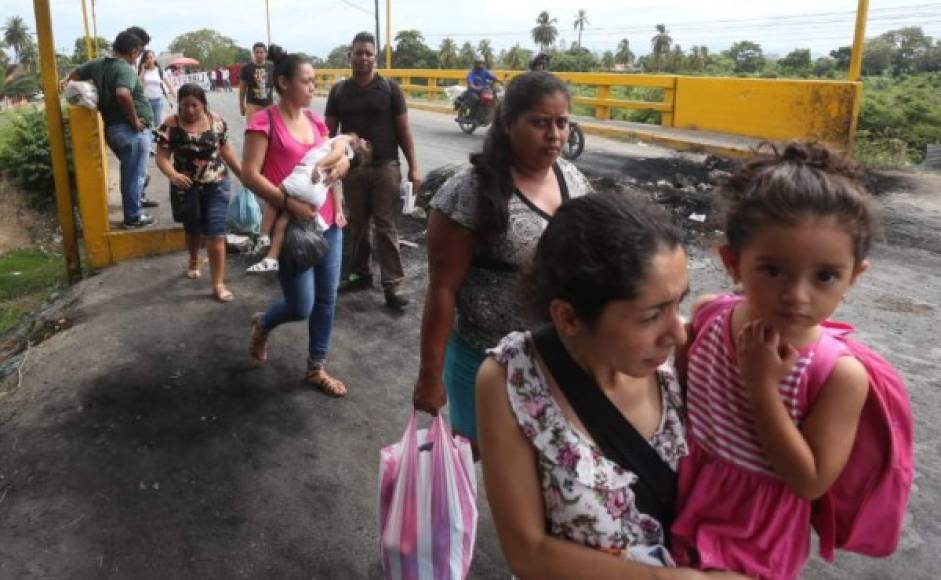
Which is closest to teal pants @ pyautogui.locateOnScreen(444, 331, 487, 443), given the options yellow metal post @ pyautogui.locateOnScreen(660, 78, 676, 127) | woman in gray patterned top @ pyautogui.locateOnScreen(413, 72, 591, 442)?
woman in gray patterned top @ pyautogui.locateOnScreen(413, 72, 591, 442)

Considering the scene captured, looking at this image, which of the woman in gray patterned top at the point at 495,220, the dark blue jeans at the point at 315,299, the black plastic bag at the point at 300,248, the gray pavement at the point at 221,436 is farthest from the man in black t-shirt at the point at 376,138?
the woman in gray patterned top at the point at 495,220

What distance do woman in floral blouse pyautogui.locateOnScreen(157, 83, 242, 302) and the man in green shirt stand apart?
60.9 inches

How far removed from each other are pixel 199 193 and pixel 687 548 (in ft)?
15.8

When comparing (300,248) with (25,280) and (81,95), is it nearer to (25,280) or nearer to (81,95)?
(81,95)

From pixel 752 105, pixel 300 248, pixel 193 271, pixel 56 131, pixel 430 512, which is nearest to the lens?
pixel 430 512

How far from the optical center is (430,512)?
1859 mm

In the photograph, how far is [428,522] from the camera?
1852 mm

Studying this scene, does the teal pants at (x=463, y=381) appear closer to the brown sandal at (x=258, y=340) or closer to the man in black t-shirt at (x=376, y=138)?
the brown sandal at (x=258, y=340)

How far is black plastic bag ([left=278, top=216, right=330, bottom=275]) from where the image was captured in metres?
3.63

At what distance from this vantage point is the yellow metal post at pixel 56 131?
227 inches

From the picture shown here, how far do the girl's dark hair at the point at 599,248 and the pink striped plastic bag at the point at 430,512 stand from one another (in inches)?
25.4

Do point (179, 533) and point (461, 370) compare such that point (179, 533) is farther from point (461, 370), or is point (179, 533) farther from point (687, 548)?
point (687, 548)

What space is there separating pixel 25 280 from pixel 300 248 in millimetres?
6030

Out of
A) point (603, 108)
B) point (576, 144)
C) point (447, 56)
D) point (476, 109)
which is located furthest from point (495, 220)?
point (447, 56)
